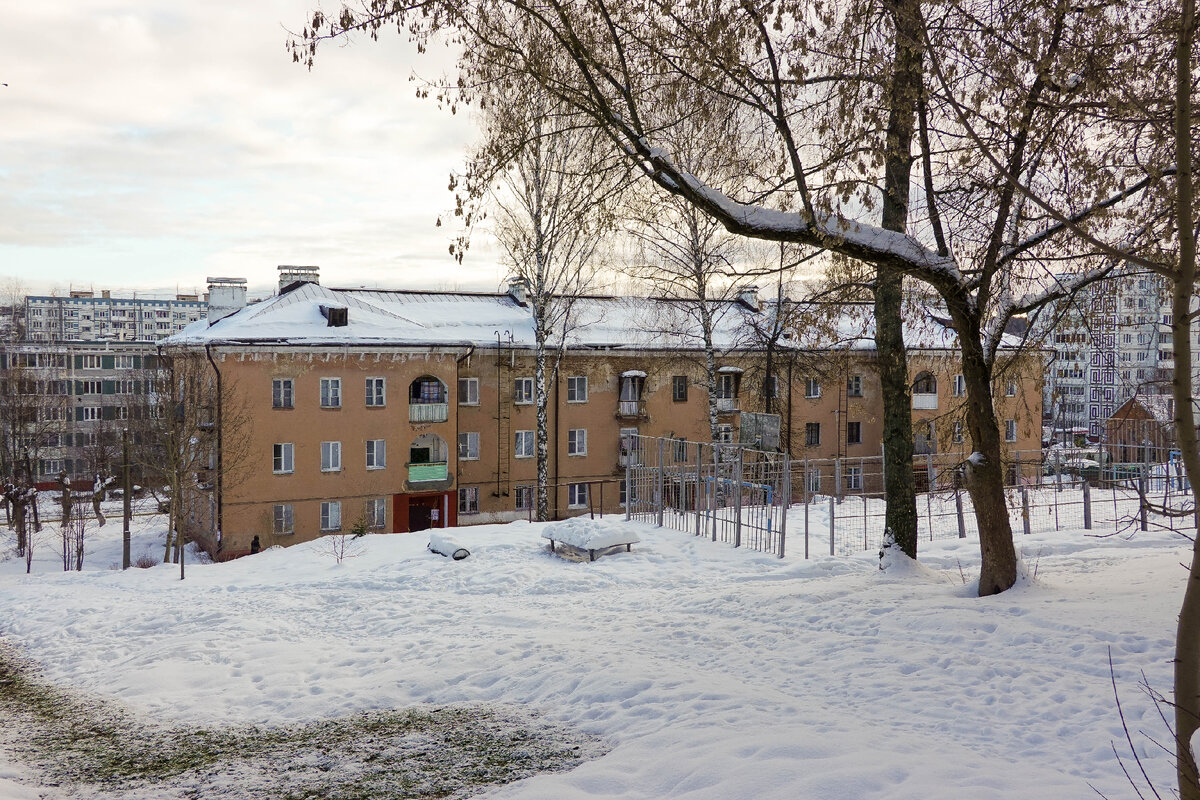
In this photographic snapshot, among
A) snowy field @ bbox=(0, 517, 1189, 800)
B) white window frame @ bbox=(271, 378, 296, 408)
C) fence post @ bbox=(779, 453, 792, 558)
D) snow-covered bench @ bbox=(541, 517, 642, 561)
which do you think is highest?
white window frame @ bbox=(271, 378, 296, 408)

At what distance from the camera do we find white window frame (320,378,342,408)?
3306cm

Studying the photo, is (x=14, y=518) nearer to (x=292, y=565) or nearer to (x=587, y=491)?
(x=587, y=491)

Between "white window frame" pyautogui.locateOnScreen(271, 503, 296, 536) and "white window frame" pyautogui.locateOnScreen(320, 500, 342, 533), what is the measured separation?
1104mm

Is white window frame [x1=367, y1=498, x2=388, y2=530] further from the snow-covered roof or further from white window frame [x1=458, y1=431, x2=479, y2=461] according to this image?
the snow-covered roof

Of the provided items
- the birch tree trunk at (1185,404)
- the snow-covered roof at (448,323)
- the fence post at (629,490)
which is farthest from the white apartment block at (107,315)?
the birch tree trunk at (1185,404)

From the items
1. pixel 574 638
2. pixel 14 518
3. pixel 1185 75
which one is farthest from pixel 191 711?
pixel 14 518

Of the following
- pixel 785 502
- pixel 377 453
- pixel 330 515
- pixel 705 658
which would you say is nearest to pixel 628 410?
pixel 377 453

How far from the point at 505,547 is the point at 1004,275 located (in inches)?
401

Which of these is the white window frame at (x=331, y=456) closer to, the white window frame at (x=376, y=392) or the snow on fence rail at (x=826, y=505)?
the white window frame at (x=376, y=392)

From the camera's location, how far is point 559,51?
907 centimetres

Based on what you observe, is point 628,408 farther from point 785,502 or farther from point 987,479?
point 987,479

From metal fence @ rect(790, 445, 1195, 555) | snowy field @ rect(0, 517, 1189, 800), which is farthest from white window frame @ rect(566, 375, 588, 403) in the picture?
snowy field @ rect(0, 517, 1189, 800)

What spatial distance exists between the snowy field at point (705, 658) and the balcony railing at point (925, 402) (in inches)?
1094

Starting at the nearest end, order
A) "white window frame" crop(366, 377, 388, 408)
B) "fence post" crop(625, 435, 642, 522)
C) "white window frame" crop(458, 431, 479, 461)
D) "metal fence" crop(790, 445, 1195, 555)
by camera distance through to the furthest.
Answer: "metal fence" crop(790, 445, 1195, 555)
"fence post" crop(625, 435, 642, 522)
"white window frame" crop(366, 377, 388, 408)
"white window frame" crop(458, 431, 479, 461)
